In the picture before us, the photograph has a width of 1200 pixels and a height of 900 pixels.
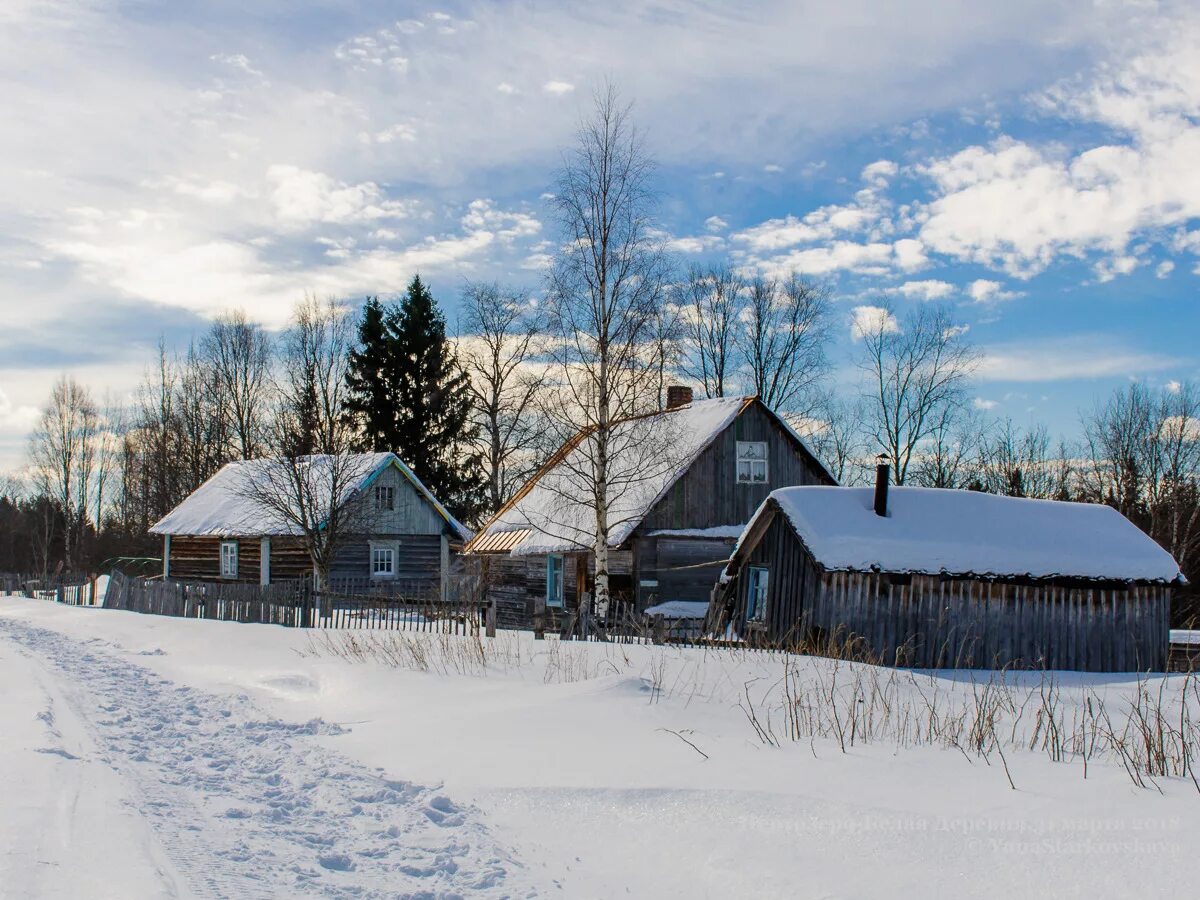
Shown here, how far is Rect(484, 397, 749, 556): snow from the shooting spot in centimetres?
2233

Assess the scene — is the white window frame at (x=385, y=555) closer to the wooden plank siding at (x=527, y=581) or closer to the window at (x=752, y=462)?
the wooden plank siding at (x=527, y=581)

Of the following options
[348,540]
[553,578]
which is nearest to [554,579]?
[553,578]

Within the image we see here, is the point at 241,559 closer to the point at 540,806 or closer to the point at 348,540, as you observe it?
the point at 348,540


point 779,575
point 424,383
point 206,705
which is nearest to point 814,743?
point 206,705

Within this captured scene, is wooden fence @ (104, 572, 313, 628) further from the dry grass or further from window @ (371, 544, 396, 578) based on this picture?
window @ (371, 544, 396, 578)

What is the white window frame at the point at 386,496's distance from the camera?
1393 inches

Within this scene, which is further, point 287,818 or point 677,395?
point 677,395

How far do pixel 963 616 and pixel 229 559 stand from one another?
2781cm

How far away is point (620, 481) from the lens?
23.5 meters

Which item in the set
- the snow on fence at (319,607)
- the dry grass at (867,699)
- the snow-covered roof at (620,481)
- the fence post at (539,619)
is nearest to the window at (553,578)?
the snow-covered roof at (620,481)

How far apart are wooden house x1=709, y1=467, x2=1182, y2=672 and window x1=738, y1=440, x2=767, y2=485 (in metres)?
6.09

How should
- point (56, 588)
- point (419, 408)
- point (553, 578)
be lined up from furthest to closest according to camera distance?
point (419, 408) → point (56, 588) → point (553, 578)

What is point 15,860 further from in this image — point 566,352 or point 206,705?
point 566,352

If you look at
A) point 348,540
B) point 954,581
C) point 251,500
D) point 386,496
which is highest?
point 386,496
